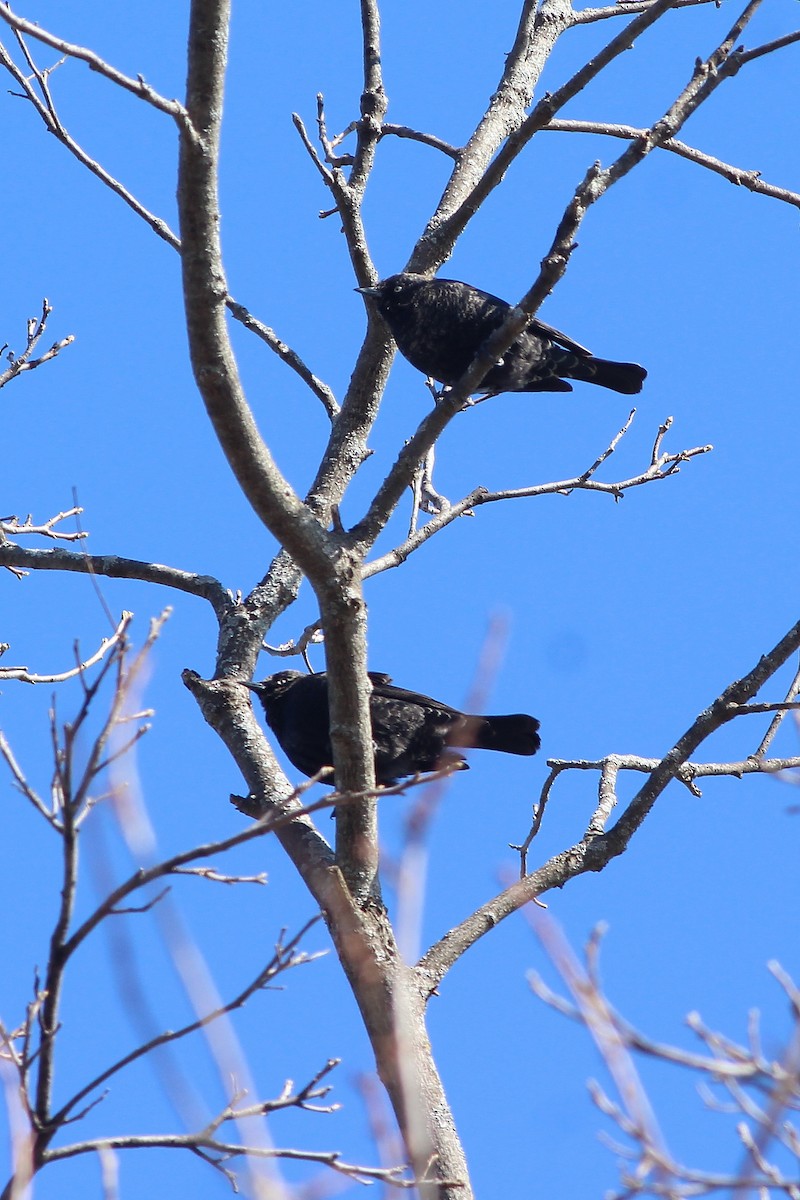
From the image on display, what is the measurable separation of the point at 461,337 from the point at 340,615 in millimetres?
2581

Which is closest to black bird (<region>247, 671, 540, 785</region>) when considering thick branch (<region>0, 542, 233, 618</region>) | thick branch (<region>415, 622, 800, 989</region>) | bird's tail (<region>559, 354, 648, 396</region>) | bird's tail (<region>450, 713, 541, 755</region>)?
bird's tail (<region>450, 713, 541, 755</region>)

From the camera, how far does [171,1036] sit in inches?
71.9

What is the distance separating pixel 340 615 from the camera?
3115 millimetres

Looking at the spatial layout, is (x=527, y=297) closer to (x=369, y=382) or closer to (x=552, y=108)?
(x=552, y=108)

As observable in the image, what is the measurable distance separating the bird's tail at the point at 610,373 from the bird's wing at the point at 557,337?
41 mm

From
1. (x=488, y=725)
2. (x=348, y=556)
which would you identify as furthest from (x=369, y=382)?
(x=348, y=556)

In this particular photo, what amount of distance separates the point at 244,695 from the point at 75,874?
7.41 feet

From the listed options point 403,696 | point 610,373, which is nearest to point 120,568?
point 403,696

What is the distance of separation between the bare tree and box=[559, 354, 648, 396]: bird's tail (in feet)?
2.48

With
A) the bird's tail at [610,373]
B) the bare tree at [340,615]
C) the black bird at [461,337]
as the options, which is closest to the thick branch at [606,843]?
the bare tree at [340,615]

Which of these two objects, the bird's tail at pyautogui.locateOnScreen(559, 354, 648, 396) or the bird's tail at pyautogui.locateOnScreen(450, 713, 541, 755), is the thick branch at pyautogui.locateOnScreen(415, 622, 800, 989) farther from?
the bird's tail at pyautogui.locateOnScreen(559, 354, 648, 396)

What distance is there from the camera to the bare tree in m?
1.99

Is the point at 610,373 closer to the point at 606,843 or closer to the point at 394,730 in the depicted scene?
the point at 394,730

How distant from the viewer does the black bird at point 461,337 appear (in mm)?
5270
